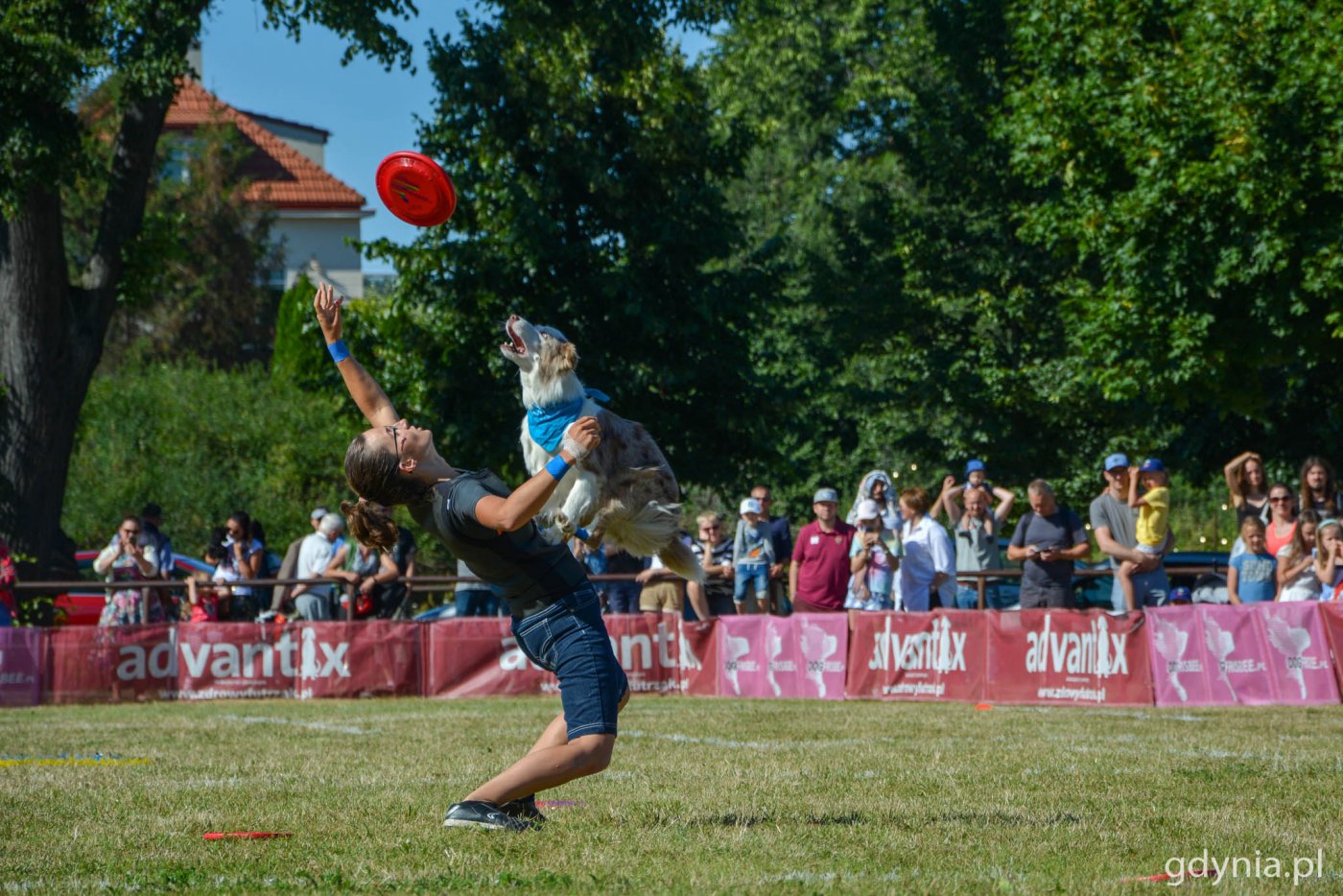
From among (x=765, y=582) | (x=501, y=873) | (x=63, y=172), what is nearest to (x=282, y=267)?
(x=63, y=172)

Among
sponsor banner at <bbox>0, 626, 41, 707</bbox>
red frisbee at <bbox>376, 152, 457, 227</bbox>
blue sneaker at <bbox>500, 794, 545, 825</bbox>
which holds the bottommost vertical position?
blue sneaker at <bbox>500, 794, 545, 825</bbox>

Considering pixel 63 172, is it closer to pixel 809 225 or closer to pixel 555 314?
pixel 555 314

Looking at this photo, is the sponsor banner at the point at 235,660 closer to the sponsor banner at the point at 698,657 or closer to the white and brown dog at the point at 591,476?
the sponsor banner at the point at 698,657

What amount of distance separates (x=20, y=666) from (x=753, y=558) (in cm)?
739

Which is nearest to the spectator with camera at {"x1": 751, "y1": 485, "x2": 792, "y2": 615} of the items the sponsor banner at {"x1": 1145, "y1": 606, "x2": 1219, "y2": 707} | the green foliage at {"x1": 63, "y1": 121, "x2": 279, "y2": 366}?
the sponsor banner at {"x1": 1145, "y1": 606, "x2": 1219, "y2": 707}

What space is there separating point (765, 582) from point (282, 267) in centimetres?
3315

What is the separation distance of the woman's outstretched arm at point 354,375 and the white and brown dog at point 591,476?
3.44ft

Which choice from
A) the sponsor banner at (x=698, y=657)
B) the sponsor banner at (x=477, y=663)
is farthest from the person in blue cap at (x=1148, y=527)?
the sponsor banner at (x=477, y=663)

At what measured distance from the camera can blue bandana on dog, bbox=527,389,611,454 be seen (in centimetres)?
721

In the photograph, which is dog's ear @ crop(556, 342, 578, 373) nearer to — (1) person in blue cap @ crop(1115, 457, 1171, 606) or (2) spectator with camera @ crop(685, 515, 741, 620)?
(1) person in blue cap @ crop(1115, 457, 1171, 606)

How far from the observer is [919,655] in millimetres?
13633

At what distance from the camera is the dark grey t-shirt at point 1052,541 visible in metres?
13.8

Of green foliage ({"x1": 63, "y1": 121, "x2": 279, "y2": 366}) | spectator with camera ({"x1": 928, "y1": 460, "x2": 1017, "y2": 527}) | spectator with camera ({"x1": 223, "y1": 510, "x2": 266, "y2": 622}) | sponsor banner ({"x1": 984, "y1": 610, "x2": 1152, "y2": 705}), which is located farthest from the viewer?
green foliage ({"x1": 63, "y1": 121, "x2": 279, "y2": 366})

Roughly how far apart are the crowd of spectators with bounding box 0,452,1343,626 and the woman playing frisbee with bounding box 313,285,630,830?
238 inches
